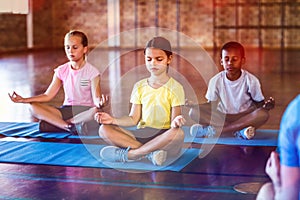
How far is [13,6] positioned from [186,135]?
8.93m

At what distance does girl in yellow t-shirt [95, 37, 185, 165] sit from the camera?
8.92ft

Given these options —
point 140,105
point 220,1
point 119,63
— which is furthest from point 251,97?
point 220,1

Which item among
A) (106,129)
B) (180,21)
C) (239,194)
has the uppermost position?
(180,21)

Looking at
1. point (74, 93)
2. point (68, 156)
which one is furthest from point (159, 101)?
point (74, 93)

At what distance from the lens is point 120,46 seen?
42.3ft

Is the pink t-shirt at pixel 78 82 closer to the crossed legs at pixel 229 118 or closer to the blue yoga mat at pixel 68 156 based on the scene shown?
the blue yoga mat at pixel 68 156

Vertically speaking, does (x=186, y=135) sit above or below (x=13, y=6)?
below

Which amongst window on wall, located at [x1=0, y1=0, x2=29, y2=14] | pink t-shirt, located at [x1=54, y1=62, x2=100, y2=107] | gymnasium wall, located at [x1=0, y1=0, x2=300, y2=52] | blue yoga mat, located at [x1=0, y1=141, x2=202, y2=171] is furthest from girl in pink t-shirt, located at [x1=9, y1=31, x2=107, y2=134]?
gymnasium wall, located at [x1=0, y1=0, x2=300, y2=52]

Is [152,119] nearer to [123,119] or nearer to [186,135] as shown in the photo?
[123,119]

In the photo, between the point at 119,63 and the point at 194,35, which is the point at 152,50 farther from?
the point at 194,35

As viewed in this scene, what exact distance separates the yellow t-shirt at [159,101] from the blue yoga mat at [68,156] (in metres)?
0.20

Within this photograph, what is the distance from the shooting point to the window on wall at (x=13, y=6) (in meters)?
11.4

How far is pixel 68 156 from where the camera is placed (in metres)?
2.86

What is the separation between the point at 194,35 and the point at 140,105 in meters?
9.98
